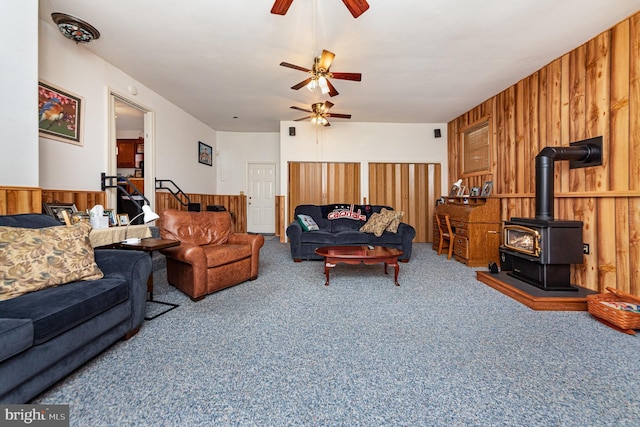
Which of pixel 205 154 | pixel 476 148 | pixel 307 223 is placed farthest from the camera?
pixel 205 154

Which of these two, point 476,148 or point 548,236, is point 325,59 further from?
point 476,148

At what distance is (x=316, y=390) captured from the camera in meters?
1.36

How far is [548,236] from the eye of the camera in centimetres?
261

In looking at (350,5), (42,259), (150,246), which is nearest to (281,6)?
(350,5)

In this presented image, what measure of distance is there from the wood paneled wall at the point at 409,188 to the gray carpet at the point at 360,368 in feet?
11.9

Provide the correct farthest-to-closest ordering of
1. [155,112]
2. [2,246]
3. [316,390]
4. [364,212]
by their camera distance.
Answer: [364,212] → [155,112] → [2,246] → [316,390]

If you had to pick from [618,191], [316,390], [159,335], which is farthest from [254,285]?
[618,191]

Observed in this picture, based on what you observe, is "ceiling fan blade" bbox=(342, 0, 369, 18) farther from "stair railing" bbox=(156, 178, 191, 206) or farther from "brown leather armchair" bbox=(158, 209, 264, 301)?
"stair railing" bbox=(156, 178, 191, 206)

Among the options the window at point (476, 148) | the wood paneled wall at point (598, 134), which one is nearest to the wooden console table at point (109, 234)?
the wood paneled wall at point (598, 134)

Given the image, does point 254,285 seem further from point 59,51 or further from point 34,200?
point 59,51

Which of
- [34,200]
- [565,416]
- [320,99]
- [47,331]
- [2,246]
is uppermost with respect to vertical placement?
[320,99]

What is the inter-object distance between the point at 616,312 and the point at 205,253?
11.3ft

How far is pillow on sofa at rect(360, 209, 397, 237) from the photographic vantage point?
423cm

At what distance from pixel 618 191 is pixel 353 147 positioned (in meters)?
4.18
